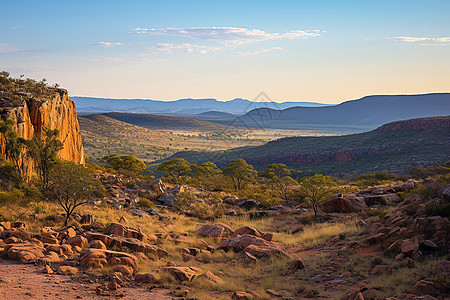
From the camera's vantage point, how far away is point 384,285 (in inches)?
438

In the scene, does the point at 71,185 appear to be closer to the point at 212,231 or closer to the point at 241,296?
the point at 212,231

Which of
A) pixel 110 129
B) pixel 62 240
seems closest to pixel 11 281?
pixel 62 240

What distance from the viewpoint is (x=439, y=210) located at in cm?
1476

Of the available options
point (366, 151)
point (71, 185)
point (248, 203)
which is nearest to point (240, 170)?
point (248, 203)

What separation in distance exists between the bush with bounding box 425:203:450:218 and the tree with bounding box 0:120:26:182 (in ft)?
71.5

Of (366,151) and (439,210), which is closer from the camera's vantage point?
(439,210)

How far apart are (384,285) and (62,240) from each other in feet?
38.1

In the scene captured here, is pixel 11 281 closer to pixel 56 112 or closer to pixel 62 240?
pixel 62 240

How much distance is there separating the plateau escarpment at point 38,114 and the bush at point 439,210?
22721 millimetres

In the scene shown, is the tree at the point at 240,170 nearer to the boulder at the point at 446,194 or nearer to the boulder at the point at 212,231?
the boulder at the point at 212,231

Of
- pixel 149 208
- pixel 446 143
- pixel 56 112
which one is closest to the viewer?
pixel 149 208

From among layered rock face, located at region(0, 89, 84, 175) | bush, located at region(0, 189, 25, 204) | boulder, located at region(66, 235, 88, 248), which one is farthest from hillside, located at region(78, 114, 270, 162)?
boulder, located at region(66, 235, 88, 248)

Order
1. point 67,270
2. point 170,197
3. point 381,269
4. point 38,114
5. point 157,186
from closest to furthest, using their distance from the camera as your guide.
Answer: point 67,270, point 381,269, point 38,114, point 170,197, point 157,186

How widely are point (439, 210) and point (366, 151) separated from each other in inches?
2746
